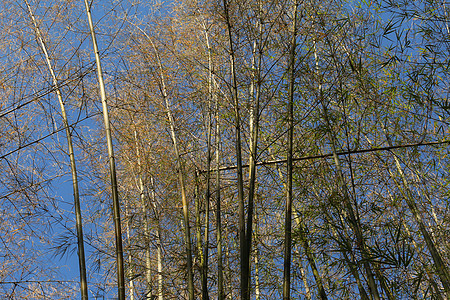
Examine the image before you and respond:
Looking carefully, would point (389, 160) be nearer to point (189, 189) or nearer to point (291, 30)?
point (291, 30)

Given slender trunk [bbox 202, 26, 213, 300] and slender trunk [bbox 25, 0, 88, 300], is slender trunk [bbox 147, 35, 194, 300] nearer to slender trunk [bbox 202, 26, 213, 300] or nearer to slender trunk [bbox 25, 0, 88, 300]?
slender trunk [bbox 202, 26, 213, 300]

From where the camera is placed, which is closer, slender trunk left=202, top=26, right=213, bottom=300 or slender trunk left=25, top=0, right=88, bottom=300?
slender trunk left=25, top=0, right=88, bottom=300

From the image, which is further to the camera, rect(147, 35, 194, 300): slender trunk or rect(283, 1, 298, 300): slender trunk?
rect(147, 35, 194, 300): slender trunk

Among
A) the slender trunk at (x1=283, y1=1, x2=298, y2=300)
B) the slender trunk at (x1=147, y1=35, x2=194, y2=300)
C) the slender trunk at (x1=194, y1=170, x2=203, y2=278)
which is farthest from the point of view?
the slender trunk at (x1=194, y1=170, x2=203, y2=278)

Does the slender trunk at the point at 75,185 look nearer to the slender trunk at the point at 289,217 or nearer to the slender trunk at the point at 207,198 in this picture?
the slender trunk at the point at 207,198

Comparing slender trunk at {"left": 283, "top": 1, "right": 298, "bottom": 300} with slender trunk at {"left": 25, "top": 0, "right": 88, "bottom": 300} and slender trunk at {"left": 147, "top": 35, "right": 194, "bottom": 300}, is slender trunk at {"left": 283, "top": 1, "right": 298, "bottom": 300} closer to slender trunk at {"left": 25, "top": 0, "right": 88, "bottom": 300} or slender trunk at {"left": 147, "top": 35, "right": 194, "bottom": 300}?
slender trunk at {"left": 147, "top": 35, "right": 194, "bottom": 300}

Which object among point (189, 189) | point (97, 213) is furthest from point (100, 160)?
point (189, 189)

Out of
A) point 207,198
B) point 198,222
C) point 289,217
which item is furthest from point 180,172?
point 289,217

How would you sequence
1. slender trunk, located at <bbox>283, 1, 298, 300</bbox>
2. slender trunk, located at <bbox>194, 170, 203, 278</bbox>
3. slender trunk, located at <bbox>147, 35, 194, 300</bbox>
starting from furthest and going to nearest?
slender trunk, located at <bbox>194, 170, 203, 278</bbox> < slender trunk, located at <bbox>147, 35, 194, 300</bbox> < slender trunk, located at <bbox>283, 1, 298, 300</bbox>

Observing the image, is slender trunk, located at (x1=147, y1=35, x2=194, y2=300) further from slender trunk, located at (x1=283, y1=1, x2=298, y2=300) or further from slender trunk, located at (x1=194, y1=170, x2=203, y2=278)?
slender trunk, located at (x1=283, y1=1, x2=298, y2=300)

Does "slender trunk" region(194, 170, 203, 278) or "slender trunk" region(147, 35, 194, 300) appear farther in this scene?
"slender trunk" region(194, 170, 203, 278)

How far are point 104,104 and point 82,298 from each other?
111cm

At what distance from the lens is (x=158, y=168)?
4.85 m

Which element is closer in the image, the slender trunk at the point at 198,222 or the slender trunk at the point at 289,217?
the slender trunk at the point at 289,217
